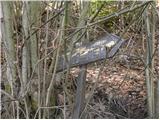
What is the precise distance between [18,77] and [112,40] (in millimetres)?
744

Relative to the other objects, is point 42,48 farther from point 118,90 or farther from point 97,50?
point 118,90

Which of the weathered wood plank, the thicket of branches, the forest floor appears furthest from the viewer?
the forest floor

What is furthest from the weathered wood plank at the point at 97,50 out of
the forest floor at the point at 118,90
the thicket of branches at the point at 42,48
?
the forest floor at the point at 118,90

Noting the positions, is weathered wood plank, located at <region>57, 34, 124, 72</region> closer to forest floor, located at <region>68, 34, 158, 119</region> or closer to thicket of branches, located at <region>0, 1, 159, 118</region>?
thicket of branches, located at <region>0, 1, 159, 118</region>

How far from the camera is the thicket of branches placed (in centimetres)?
225

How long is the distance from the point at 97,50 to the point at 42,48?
0.48 metres

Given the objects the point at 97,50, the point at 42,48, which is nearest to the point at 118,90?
the point at 42,48

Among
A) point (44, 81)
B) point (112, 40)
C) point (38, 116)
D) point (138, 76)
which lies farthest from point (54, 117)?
point (138, 76)

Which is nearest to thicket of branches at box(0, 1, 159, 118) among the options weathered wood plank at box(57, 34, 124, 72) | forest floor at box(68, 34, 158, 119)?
weathered wood plank at box(57, 34, 124, 72)

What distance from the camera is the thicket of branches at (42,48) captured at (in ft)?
7.38

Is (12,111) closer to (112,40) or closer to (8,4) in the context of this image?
(8,4)

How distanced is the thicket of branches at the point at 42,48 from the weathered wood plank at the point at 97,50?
0.18 feet

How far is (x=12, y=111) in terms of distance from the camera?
8.02 feet

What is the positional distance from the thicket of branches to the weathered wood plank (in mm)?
55
